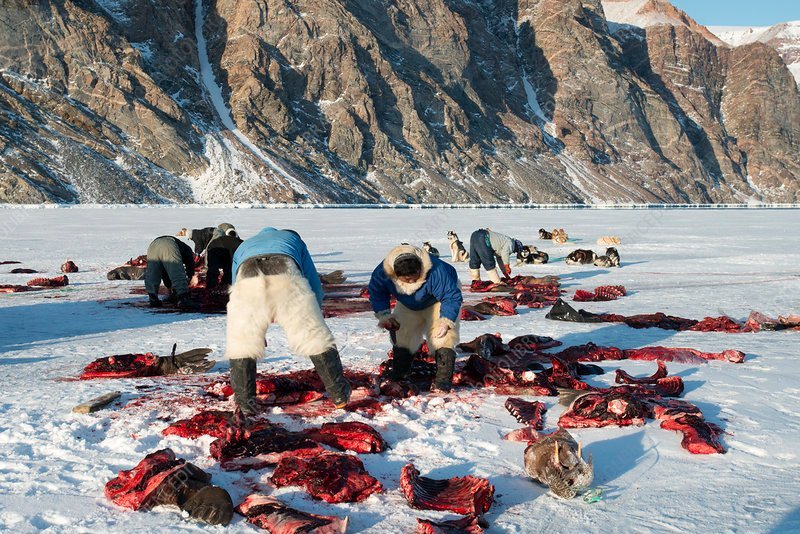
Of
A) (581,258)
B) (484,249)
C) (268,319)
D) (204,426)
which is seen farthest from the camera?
(581,258)

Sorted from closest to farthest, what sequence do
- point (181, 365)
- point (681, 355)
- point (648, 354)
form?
1. point (181, 365)
2. point (681, 355)
3. point (648, 354)

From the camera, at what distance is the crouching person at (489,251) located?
17317 mm

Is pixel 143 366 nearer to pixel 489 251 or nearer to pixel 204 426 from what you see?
pixel 204 426

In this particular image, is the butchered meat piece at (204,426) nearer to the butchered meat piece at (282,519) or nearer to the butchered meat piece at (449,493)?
the butchered meat piece at (282,519)

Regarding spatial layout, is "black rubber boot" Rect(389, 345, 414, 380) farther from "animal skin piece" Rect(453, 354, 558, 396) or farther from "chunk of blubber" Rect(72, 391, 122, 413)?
"chunk of blubber" Rect(72, 391, 122, 413)

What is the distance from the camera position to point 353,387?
7.28 metres

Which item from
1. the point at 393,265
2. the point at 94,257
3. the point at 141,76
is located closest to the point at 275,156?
the point at 141,76

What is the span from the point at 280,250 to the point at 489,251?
443 inches

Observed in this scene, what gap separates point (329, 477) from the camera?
4.92 metres

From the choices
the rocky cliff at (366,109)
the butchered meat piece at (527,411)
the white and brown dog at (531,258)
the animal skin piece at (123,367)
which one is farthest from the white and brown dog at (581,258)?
the rocky cliff at (366,109)

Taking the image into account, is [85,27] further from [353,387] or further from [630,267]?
[353,387]

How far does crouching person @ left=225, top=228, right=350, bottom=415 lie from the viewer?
6305 mm

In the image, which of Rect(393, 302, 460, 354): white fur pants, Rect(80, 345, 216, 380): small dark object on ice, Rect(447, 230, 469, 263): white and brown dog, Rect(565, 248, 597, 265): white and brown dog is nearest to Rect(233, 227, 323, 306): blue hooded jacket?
Rect(393, 302, 460, 354): white fur pants

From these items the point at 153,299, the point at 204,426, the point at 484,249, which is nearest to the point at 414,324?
the point at 204,426
